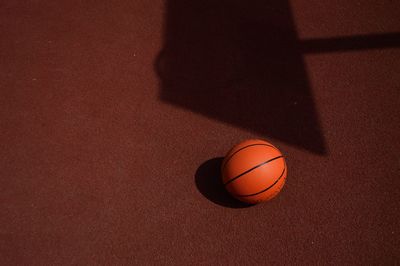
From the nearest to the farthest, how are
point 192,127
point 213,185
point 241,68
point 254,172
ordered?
1. point 254,172
2. point 213,185
3. point 192,127
4. point 241,68

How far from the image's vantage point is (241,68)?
107 inches

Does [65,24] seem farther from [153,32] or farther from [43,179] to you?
[43,179]

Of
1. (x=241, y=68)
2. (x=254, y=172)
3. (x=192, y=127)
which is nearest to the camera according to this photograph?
(x=254, y=172)

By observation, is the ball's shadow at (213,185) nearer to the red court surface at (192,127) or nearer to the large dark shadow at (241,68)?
the red court surface at (192,127)

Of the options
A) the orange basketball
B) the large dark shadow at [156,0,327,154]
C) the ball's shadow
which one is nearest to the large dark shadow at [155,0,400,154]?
the large dark shadow at [156,0,327,154]

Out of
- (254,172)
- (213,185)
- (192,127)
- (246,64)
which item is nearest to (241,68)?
(246,64)

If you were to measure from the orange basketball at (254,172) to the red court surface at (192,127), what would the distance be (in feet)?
0.76

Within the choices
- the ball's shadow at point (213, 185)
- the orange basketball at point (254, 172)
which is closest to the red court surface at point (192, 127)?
the ball's shadow at point (213, 185)

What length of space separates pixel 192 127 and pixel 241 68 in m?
0.66

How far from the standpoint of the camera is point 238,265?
1929mm

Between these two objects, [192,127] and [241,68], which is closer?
[192,127]

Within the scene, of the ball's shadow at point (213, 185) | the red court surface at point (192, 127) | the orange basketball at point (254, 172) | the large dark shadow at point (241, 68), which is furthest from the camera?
the large dark shadow at point (241, 68)

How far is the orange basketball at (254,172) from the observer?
186 cm

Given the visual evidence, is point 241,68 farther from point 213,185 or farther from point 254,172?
point 254,172
